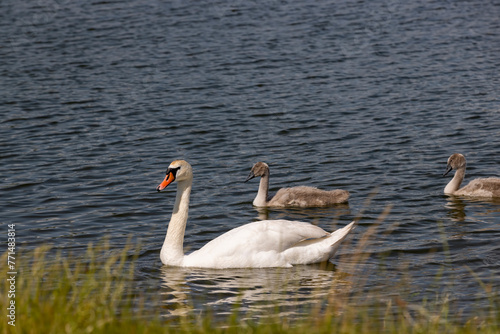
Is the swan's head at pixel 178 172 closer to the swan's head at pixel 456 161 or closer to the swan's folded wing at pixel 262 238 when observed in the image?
the swan's folded wing at pixel 262 238

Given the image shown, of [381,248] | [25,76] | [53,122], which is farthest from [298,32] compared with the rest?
[381,248]

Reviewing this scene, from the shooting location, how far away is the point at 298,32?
2661 centimetres

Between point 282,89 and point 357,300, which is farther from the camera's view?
point 282,89

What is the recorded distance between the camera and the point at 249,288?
32.8 ft

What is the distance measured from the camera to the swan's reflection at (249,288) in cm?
916

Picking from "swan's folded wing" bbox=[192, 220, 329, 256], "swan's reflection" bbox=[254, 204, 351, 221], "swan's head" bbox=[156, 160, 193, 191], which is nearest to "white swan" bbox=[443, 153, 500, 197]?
"swan's reflection" bbox=[254, 204, 351, 221]

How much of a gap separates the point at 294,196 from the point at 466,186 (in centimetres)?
281

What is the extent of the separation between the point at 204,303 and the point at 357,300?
164 centimetres

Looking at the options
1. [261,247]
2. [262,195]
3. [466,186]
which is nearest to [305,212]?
[262,195]

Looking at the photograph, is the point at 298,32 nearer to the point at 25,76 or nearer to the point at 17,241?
the point at 25,76

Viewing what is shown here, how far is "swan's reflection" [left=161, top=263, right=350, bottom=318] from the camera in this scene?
9.16 m

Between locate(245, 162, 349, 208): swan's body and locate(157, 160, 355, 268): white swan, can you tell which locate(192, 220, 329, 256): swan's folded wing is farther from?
locate(245, 162, 349, 208): swan's body

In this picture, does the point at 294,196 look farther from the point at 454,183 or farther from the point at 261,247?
the point at 261,247

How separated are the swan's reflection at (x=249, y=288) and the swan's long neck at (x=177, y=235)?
142mm
